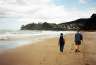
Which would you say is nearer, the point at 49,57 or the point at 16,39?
the point at 49,57

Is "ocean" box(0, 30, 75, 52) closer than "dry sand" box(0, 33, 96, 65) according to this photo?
No

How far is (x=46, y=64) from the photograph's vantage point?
11430 mm

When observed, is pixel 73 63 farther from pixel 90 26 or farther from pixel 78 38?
pixel 90 26

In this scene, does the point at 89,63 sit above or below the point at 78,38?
below

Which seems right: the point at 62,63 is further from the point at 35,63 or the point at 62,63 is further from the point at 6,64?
the point at 6,64

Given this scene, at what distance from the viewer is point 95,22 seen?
95.4 meters

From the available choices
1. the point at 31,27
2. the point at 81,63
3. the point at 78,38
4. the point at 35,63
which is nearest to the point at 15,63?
the point at 35,63

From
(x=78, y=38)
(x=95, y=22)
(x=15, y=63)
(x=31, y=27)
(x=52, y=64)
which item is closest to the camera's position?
(x=52, y=64)

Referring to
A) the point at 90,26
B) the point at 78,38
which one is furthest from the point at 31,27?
the point at 78,38

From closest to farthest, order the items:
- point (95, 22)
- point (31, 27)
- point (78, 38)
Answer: point (78, 38), point (95, 22), point (31, 27)

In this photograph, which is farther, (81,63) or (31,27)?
(31,27)

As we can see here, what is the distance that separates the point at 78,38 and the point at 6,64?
20.6 ft

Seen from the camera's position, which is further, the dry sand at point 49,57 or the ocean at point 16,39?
the ocean at point 16,39

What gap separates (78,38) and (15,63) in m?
5.77
